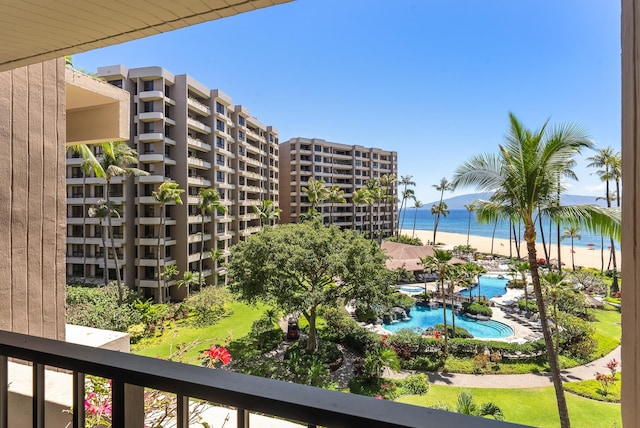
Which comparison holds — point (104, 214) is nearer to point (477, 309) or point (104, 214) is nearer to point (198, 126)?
point (198, 126)

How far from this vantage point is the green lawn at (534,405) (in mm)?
9266

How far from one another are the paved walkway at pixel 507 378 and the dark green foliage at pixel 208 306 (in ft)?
35.0

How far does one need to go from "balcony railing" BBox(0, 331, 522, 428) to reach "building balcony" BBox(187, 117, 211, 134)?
2605 cm

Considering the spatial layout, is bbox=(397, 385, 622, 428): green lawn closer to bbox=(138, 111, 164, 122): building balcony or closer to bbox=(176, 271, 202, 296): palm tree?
bbox=(176, 271, 202, 296): palm tree

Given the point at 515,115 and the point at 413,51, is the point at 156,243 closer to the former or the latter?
the point at 515,115

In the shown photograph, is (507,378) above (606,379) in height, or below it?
below

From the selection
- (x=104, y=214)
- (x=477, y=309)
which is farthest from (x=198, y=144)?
(x=477, y=309)

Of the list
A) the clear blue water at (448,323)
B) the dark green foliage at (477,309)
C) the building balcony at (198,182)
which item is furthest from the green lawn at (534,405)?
the building balcony at (198,182)

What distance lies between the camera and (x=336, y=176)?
45312 mm

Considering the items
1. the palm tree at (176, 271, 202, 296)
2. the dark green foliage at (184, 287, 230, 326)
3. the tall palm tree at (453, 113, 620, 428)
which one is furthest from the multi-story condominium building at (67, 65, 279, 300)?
the tall palm tree at (453, 113, 620, 428)

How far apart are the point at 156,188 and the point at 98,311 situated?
9989 mm

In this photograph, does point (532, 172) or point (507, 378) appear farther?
point (507, 378)

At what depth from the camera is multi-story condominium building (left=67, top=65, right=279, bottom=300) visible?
22719mm

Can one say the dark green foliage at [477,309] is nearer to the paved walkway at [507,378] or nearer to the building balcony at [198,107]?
the paved walkway at [507,378]
